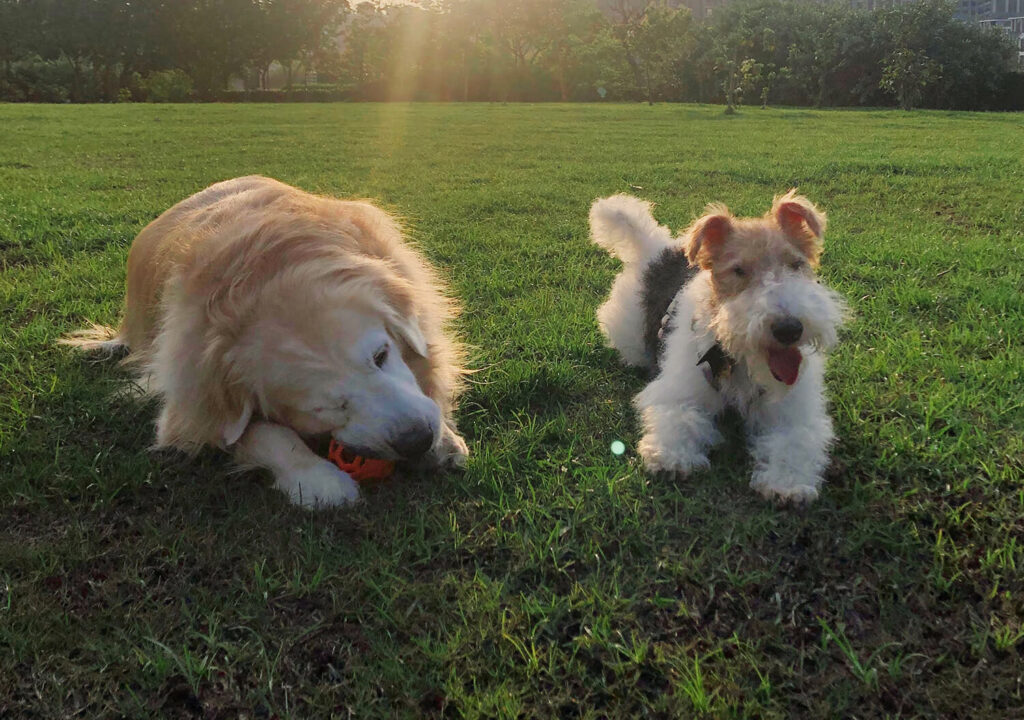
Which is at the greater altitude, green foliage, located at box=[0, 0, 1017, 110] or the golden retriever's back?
green foliage, located at box=[0, 0, 1017, 110]

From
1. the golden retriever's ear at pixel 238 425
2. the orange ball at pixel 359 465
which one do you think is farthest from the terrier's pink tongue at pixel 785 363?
the golden retriever's ear at pixel 238 425

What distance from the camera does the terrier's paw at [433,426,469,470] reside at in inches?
114

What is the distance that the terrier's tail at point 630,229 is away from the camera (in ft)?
14.7

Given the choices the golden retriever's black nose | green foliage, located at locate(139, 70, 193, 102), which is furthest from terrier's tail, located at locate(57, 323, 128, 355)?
green foliage, located at locate(139, 70, 193, 102)

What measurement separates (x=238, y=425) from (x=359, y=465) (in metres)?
0.48

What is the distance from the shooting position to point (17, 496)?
2729 millimetres

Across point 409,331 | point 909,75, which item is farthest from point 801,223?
point 909,75

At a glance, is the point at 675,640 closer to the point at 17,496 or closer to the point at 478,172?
the point at 17,496

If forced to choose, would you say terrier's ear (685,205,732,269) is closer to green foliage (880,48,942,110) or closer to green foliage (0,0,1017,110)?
green foliage (0,0,1017,110)

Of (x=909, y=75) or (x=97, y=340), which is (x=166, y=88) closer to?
(x=909, y=75)

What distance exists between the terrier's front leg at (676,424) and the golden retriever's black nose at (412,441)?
95cm

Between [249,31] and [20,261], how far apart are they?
1946 inches

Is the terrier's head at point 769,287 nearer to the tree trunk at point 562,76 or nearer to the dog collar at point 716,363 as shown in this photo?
the dog collar at point 716,363

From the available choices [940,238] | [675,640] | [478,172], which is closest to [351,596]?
[675,640]
